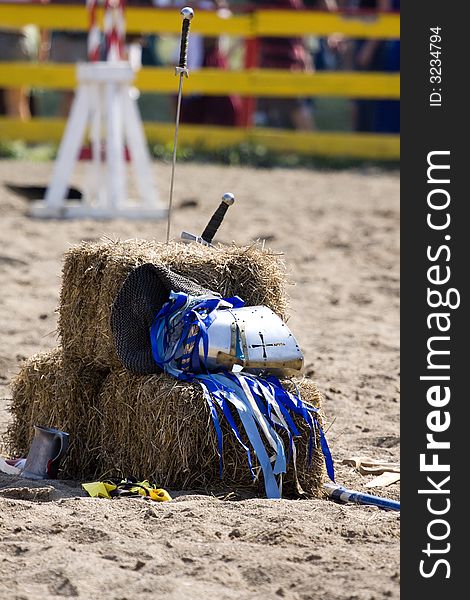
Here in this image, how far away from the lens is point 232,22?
12906mm

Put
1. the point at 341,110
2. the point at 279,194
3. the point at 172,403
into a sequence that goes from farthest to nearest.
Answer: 1. the point at 341,110
2. the point at 279,194
3. the point at 172,403

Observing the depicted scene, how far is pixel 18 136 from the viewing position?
42.8ft

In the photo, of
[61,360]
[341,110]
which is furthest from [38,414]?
[341,110]

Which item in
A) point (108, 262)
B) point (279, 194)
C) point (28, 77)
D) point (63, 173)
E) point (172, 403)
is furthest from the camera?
point (28, 77)

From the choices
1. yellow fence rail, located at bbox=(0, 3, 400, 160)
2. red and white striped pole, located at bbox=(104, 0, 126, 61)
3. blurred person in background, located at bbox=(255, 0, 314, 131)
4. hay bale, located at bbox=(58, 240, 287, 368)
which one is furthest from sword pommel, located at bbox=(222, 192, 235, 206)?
blurred person in background, located at bbox=(255, 0, 314, 131)

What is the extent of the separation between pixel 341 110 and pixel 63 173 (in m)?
8.84

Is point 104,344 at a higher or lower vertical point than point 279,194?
lower

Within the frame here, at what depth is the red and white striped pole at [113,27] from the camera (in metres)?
8.72

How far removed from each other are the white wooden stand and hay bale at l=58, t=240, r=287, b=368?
4.75 metres

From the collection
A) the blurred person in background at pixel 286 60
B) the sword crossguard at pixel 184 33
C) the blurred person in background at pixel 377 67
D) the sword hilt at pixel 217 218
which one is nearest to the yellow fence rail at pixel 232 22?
the blurred person in background at pixel 286 60

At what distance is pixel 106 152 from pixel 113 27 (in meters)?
0.89

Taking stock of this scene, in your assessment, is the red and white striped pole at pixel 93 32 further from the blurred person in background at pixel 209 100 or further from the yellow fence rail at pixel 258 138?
the blurred person in background at pixel 209 100

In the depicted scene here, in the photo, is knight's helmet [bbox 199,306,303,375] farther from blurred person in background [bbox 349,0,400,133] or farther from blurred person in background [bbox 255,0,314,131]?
blurred person in background [bbox 349,0,400,133]

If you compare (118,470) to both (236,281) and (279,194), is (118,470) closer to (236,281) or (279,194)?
(236,281)
